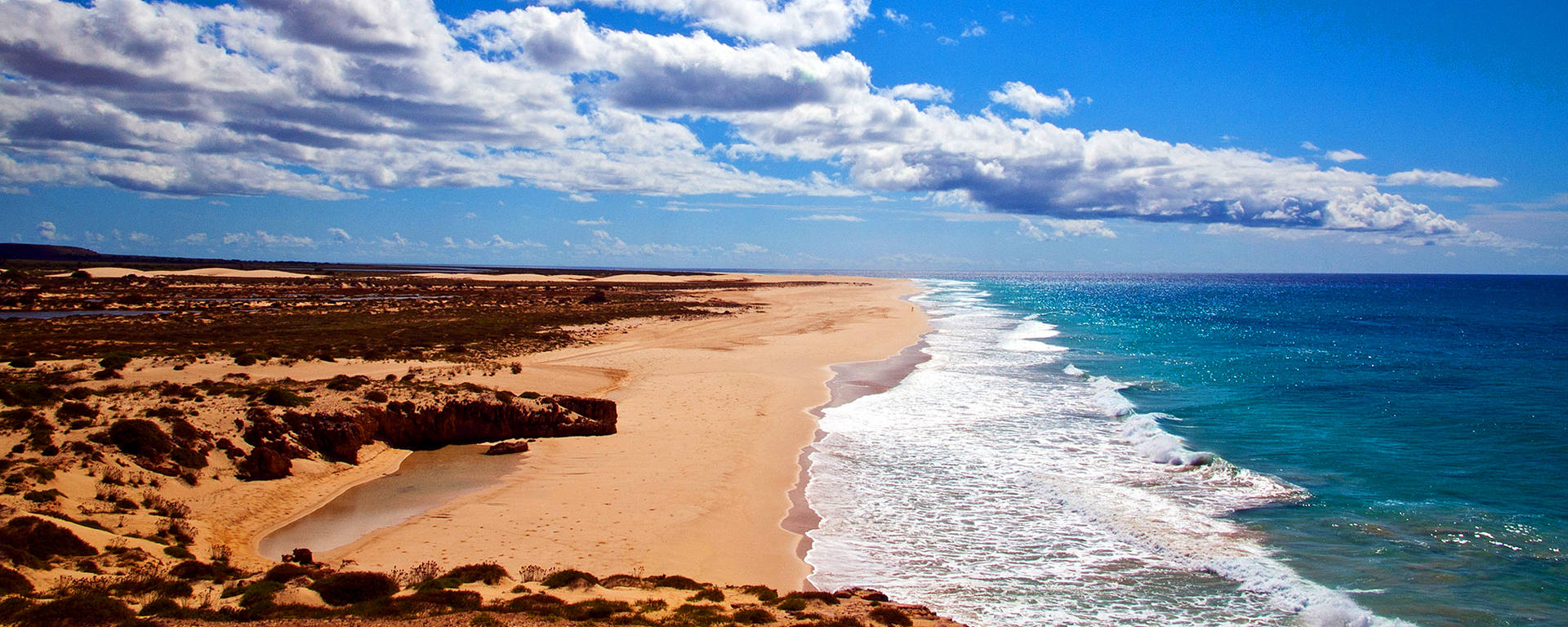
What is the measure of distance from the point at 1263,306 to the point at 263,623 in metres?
106

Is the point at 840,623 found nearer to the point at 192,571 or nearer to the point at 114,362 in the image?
the point at 192,571

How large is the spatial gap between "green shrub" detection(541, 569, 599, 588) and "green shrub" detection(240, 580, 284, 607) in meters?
2.85

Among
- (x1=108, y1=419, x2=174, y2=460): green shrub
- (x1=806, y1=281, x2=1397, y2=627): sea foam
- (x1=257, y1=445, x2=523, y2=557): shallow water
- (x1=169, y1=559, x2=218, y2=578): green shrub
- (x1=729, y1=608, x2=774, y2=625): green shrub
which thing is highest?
(x1=108, y1=419, x2=174, y2=460): green shrub

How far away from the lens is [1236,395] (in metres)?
28.1

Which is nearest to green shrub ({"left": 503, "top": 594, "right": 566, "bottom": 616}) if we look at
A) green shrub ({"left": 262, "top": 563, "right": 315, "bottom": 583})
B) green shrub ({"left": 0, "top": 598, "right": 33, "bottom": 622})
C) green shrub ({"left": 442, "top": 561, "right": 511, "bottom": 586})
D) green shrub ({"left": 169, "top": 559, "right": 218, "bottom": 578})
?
green shrub ({"left": 442, "top": 561, "right": 511, "bottom": 586})

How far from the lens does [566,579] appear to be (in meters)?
9.54

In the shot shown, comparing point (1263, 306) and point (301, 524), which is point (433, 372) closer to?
point (301, 524)

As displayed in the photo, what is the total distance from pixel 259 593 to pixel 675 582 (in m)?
4.56

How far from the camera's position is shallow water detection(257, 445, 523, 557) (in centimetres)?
1179

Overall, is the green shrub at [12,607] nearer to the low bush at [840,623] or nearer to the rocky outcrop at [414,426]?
the rocky outcrop at [414,426]

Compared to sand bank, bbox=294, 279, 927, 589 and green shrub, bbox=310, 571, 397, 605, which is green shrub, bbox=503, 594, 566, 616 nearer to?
green shrub, bbox=310, 571, 397, 605

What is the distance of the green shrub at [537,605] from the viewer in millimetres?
8398

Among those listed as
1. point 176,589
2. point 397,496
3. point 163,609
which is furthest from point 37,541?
point 397,496

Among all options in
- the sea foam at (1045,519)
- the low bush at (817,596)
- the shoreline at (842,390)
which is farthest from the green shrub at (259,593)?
the sea foam at (1045,519)
